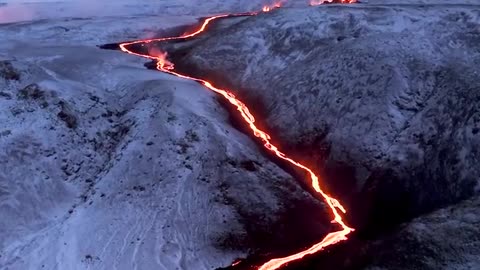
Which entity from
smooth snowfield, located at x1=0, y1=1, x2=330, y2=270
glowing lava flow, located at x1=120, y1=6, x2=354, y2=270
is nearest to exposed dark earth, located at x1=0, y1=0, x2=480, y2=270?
smooth snowfield, located at x1=0, y1=1, x2=330, y2=270

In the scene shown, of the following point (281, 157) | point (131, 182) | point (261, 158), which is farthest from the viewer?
point (281, 157)

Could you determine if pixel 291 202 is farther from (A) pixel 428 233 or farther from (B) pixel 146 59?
(B) pixel 146 59

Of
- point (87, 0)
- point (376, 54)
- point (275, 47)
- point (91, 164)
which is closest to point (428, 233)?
point (376, 54)

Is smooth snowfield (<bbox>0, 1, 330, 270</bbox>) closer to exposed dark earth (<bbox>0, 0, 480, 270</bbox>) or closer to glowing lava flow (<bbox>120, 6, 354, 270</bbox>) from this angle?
exposed dark earth (<bbox>0, 0, 480, 270</bbox>)

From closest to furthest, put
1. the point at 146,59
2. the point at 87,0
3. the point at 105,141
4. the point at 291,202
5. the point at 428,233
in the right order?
1. the point at 428,233
2. the point at 291,202
3. the point at 105,141
4. the point at 146,59
5. the point at 87,0

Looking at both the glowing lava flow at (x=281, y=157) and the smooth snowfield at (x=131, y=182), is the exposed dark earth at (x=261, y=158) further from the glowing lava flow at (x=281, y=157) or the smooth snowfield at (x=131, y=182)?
the glowing lava flow at (x=281, y=157)

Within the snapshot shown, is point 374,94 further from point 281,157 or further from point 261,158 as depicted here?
point 261,158

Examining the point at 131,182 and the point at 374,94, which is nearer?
the point at 131,182

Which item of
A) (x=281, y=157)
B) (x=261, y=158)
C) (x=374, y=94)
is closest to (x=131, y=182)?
(x=261, y=158)
